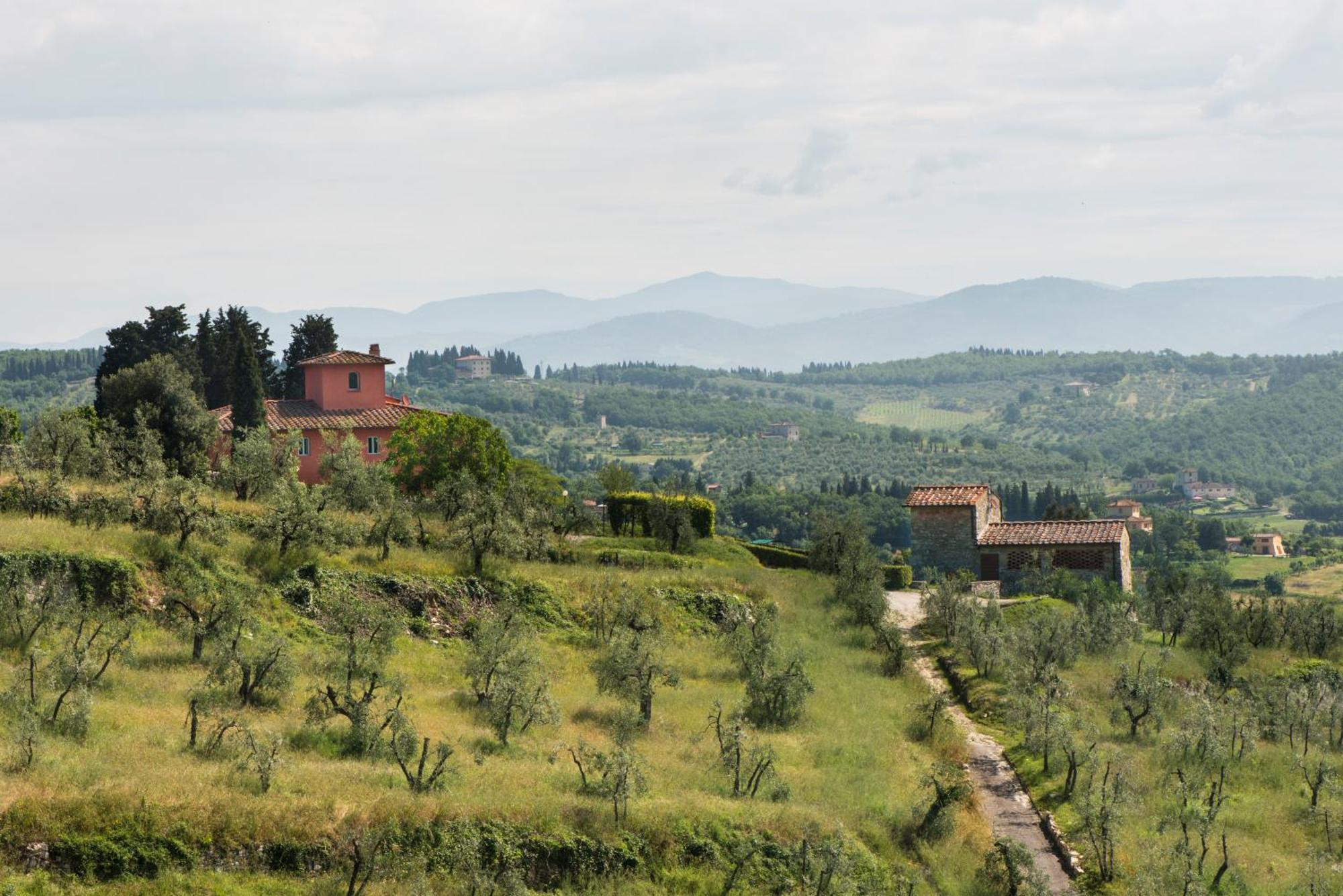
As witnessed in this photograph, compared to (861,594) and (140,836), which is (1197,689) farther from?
(140,836)

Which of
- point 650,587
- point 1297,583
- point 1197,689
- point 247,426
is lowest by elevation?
point 1297,583

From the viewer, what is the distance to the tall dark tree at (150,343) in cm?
6238

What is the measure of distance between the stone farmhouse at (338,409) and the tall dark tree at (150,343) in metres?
4.99

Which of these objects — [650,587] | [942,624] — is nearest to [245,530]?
[650,587]

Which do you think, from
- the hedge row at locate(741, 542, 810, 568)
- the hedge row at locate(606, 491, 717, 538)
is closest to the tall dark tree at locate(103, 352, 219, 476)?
the hedge row at locate(606, 491, 717, 538)

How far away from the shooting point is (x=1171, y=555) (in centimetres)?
14688

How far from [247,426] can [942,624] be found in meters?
28.9

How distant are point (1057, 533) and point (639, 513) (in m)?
18.3

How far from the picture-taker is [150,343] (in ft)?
213

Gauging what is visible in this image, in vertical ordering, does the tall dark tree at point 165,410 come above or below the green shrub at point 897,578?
above

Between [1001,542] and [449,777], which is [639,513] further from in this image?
[449,777]

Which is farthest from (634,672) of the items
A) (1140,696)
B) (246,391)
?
(246,391)

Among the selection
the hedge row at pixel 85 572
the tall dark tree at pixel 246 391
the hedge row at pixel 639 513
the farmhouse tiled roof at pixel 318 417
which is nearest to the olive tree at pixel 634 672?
the hedge row at pixel 85 572

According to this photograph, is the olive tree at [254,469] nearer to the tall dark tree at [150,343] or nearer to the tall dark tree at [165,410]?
the tall dark tree at [165,410]
